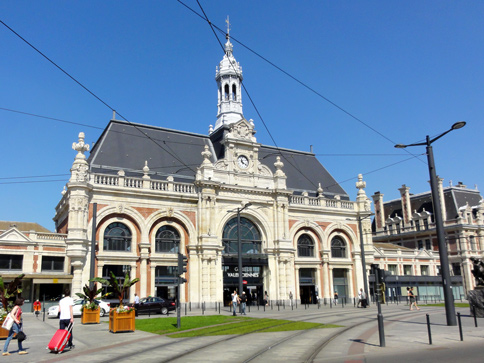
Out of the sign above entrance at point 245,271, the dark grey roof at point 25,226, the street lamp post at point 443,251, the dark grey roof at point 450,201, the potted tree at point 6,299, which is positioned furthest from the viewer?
the dark grey roof at point 450,201

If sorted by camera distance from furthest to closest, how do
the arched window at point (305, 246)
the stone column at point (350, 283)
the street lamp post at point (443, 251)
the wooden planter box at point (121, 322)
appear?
1. the stone column at point (350, 283)
2. the arched window at point (305, 246)
3. the street lamp post at point (443, 251)
4. the wooden planter box at point (121, 322)

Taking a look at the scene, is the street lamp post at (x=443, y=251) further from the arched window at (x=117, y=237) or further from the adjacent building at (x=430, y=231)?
the adjacent building at (x=430, y=231)

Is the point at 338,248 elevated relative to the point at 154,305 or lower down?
elevated

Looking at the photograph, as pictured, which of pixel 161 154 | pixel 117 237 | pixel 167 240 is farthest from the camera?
pixel 161 154

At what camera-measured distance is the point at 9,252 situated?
1312 inches

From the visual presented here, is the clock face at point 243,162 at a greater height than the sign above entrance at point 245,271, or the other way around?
the clock face at point 243,162

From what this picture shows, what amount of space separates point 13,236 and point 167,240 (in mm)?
11722

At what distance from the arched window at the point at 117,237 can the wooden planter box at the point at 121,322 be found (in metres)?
16.6

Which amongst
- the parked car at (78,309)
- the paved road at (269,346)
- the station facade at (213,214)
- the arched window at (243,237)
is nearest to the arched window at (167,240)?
the station facade at (213,214)

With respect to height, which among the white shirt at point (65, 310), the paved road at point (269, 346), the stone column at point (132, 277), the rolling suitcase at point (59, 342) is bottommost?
the paved road at point (269, 346)

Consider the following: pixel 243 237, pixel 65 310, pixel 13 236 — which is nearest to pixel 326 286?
pixel 243 237

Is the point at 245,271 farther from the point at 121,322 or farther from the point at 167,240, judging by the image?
the point at 121,322

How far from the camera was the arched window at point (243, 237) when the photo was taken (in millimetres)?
39625

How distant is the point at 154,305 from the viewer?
30141mm
